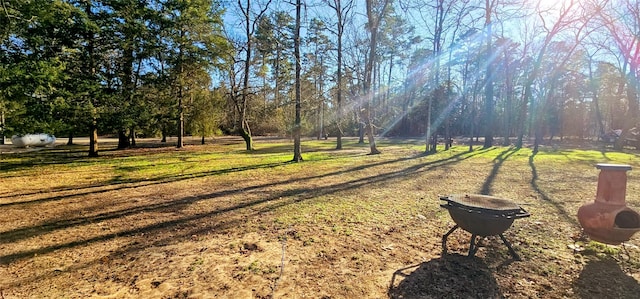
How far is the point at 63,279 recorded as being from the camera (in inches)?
112

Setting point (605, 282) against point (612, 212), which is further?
point (612, 212)

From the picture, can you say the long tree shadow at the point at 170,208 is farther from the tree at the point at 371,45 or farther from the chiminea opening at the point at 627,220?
the tree at the point at 371,45

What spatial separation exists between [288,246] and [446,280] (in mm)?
1821

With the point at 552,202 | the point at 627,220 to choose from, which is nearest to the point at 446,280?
the point at 627,220

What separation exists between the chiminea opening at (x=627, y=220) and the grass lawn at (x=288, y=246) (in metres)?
0.41

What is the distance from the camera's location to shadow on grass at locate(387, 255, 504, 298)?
258 centimetres

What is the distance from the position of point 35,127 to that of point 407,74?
34.3 metres

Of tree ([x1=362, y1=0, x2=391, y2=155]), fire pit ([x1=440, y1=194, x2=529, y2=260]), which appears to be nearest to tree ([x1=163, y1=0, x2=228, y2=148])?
tree ([x1=362, y1=0, x2=391, y2=155])

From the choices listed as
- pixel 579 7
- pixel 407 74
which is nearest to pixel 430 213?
pixel 579 7

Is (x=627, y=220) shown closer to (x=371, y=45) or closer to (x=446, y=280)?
(x=446, y=280)

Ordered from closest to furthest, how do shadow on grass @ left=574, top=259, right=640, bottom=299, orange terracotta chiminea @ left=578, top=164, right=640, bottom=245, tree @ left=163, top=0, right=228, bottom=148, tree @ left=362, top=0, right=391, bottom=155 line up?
shadow on grass @ left=574, top=259, right=640, bottom=299, orange terracotta chiminea @ left=578, top=164, right=640, bottom=245, tree @ left=362, top=0, right=391, bottom=155, tree @ left=163, top=0, right=228, bottom=148

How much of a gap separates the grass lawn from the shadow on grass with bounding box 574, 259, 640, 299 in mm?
15

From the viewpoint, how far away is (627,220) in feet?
10.4

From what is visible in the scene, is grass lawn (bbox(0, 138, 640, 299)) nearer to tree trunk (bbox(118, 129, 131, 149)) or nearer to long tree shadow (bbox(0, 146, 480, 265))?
long tree shadow (bbox(0, 146, 480, 265))
